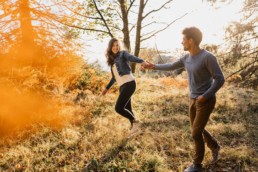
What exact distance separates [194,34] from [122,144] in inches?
114

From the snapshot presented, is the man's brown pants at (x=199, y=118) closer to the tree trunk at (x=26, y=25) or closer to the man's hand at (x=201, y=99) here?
the man's hand at (x=201, y=99)

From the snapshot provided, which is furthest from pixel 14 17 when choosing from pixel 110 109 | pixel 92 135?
pixel 92 135

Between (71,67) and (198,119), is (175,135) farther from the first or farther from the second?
(71,67)

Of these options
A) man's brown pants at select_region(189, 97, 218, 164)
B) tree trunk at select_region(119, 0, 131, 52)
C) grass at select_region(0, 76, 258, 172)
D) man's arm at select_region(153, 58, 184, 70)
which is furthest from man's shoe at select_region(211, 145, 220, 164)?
tree trunk at select_region(119, 0, 131, 52)

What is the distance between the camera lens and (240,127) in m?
6.70

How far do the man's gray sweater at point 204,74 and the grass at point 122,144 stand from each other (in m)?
1.60

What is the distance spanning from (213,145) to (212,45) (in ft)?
23.9

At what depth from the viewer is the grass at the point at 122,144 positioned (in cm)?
471

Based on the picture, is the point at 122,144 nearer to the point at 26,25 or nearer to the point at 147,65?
the point at 147,65

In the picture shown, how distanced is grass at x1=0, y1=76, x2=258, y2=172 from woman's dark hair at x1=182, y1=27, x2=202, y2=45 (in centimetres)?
226

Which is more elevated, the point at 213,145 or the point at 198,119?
the point at 198,119

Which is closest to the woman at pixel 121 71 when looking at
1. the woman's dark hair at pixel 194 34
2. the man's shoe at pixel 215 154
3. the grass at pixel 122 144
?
the grass at pixel 122 144

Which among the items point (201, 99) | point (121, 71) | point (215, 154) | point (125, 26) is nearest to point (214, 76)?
point (201, 99)

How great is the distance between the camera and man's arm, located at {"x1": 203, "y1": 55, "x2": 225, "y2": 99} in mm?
3516
